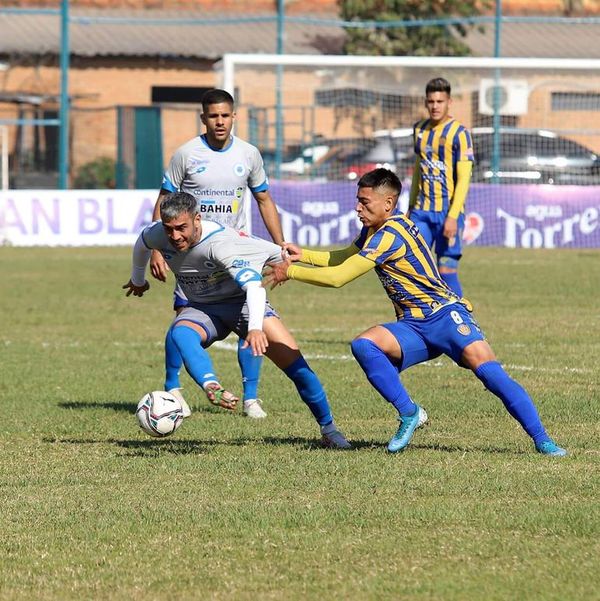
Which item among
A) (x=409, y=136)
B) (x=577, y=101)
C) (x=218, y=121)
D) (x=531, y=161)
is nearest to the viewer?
(x=218, y=121)

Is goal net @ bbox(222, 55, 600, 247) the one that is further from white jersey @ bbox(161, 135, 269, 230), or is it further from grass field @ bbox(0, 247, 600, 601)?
white jersey @ bbox(161, 135, 269, 230)

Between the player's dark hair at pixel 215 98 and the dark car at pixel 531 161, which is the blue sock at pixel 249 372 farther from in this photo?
the dark car at pixel 531 161

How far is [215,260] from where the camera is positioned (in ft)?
25.1

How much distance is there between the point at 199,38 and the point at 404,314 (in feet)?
117

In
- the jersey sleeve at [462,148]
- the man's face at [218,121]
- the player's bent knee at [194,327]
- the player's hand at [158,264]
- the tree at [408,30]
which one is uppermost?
the tree at [408,30]

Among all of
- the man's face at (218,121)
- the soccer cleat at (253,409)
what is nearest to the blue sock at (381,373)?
the soccer cleat at (253,409)

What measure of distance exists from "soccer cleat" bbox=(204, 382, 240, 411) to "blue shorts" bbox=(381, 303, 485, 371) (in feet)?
3.41

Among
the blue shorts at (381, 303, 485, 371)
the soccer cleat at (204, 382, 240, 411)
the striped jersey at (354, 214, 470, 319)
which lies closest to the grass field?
the soccer cleat at (204, 382, 240, 411)

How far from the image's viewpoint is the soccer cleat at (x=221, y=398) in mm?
6816

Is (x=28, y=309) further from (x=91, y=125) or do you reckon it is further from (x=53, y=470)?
(x=91, y=125)

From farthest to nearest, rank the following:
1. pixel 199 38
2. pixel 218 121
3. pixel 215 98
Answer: pixel 199 38 → pixel 218 121 → pixel 215 98

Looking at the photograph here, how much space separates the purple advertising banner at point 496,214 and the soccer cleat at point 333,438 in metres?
16.3

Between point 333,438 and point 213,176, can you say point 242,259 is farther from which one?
point 213,176

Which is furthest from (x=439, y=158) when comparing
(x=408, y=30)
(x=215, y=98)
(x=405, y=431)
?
(x=408, y=30)
